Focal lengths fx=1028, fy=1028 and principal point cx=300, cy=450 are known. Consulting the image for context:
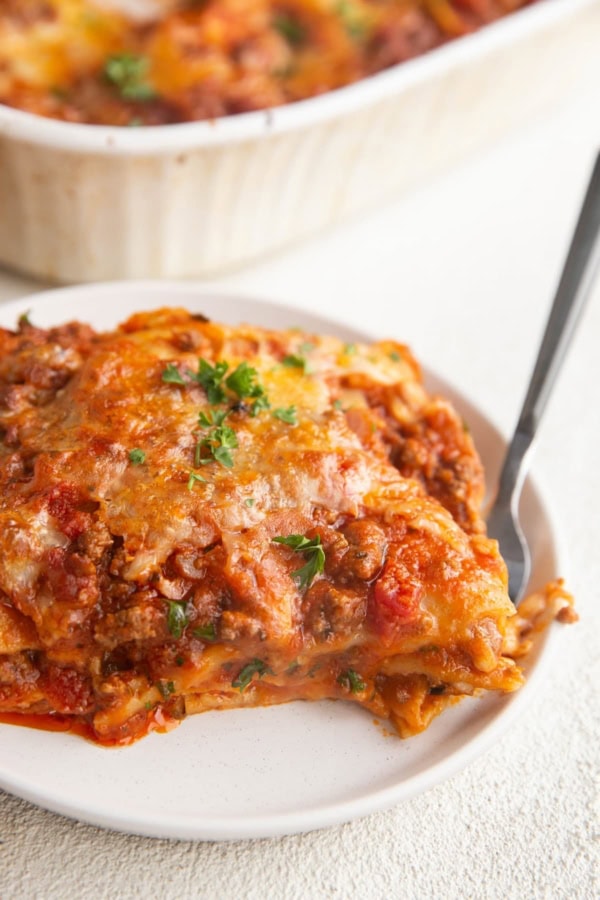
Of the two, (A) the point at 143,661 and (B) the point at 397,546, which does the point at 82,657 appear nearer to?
(A) the point at 143,661

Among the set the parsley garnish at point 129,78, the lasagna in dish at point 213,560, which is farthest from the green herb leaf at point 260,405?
the parsley garnish at point 129,78

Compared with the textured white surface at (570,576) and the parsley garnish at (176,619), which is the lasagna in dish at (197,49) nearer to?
the textured white surface at (570,576)

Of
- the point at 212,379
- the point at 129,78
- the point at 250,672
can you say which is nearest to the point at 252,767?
the point at 250,672

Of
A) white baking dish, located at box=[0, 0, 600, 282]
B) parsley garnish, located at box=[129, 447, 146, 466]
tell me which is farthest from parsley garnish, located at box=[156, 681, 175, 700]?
white baking dish, located at box=[0, 0, 600, 282]

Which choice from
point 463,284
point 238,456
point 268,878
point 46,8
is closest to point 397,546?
point 238,456

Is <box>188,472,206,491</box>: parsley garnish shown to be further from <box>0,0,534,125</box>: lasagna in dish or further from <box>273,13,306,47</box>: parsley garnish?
<box>273,13,306,47</box>: parsley garnish

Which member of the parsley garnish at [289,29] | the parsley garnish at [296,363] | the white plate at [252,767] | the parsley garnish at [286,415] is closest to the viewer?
the white plate at [252,767]
